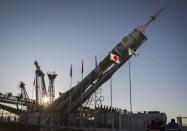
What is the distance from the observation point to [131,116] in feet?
91.6

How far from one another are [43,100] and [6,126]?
11542 mm

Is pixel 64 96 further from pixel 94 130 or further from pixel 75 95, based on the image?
pixel 94 130

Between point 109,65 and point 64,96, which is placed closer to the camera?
point 109,65

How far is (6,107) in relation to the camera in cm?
6291

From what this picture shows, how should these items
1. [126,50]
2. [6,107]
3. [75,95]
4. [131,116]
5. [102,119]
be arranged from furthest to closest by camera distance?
1. [6,107]
2. [75,95]
3. [126,50]
4. [102,119]
5. [131,116]

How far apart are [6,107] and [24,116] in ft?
57.7

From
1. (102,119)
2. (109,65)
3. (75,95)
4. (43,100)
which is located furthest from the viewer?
(43,100)

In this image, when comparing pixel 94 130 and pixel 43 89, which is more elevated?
pixel 43 89

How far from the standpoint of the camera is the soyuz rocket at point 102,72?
37312 mm

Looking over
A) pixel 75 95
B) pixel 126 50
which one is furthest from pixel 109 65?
pixel 75 95

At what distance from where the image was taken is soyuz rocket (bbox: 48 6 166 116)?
122 ft

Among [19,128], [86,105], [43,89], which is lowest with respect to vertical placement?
[19,128]

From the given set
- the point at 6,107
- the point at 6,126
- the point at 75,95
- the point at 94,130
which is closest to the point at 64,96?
the point at 75,95

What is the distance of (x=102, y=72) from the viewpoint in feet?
132
